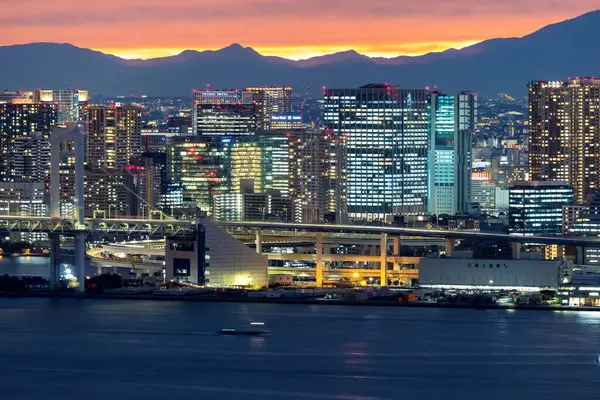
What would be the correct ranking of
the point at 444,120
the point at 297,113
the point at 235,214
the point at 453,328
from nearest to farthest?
the point at 453,328, the point at 235,214, the point at 444,120, the point at 297,113

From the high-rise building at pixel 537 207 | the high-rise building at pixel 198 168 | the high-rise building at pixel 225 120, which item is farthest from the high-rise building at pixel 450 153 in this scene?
the high-rise building at pixel 537 207

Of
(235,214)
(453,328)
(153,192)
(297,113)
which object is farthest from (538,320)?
(297,113)

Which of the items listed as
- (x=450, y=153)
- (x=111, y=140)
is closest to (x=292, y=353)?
(x=450, y=153)

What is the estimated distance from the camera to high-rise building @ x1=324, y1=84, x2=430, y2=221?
53688 mm

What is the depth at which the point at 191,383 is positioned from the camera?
22578mm

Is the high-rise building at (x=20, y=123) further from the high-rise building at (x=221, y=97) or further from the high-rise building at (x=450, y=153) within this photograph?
the high-rise building at (x=450, y=153)

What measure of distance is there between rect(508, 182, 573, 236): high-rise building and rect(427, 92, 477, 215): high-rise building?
6.74 meters

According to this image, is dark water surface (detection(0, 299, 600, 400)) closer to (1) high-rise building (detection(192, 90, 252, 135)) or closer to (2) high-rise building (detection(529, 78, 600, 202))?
(2) high-rise building (detection(529, 78, 600, 202))

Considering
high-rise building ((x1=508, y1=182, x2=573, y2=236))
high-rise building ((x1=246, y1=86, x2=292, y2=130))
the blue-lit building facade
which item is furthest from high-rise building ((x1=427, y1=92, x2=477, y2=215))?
high-rise building ((x1=246, y1=86, x2=292, y2=130))

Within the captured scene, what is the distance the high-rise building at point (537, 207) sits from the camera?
45.9 m

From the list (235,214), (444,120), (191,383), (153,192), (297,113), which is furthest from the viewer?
(297,113)

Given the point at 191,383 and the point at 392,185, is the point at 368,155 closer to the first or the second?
the point at 392,185

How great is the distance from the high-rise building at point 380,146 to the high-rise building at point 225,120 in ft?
19.5

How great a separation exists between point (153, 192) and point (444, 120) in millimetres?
9512
